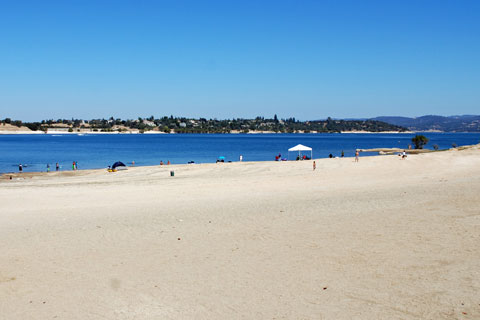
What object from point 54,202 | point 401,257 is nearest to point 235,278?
point 401,257

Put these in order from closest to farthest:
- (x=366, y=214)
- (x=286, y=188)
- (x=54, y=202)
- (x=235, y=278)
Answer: (x=235, y=278) → (x=366, y=214) → (x=54, y=202) → (x=286, y=188)

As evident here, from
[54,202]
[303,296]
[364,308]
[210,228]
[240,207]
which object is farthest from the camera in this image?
[54,202]

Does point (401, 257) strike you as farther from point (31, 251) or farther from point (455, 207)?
point (31, 251)

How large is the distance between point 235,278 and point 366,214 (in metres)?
6.91

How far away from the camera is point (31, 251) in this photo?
33.5 feet

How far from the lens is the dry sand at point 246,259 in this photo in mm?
6996

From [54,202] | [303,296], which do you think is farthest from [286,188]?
[303,296]

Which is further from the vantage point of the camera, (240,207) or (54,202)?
(54,202)

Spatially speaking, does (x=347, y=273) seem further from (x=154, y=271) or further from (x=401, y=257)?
(x=154, y=271)

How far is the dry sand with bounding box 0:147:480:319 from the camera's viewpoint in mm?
6996

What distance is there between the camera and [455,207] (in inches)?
566

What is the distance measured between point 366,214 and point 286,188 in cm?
844

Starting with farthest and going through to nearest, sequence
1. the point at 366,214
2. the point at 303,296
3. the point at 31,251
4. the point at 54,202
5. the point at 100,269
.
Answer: the point at 54,202, the point at 366,214, the point at 31,251, the point at 100,269, the point at 303,296

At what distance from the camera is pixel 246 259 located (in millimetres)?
9391
